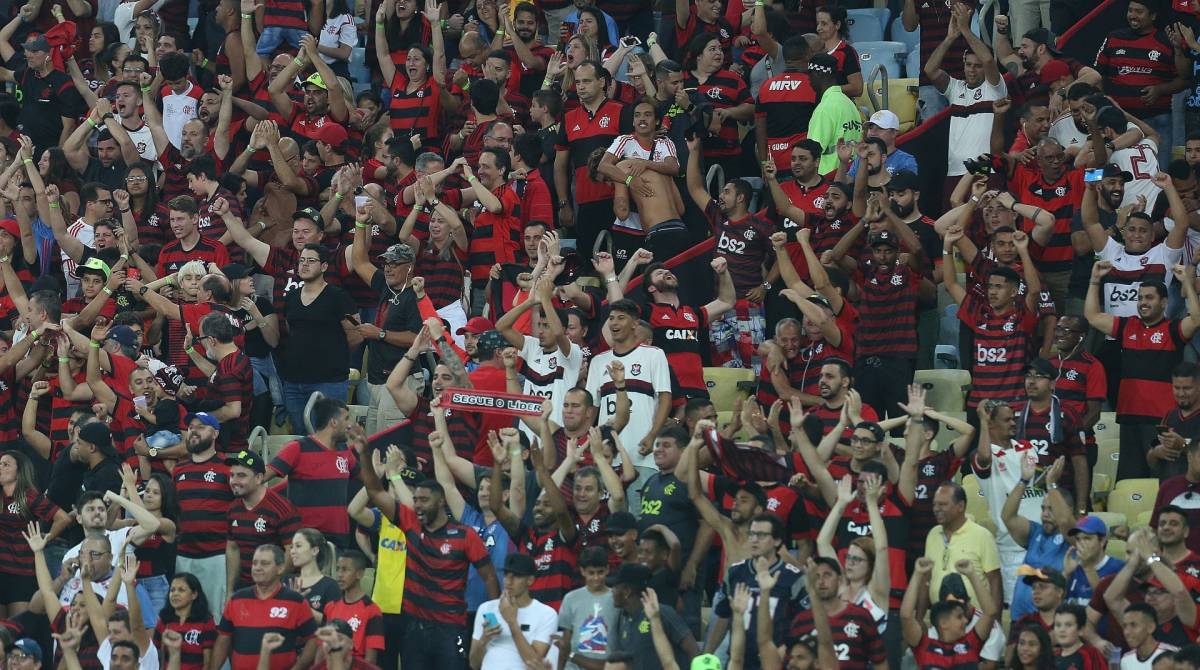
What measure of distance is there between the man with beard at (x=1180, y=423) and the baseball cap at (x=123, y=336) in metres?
7.00

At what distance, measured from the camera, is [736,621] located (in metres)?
13.1

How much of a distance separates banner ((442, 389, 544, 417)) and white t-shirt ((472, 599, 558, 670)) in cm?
122

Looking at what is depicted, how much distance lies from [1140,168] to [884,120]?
187 centimetres

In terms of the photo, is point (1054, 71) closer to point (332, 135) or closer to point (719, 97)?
point (719, 97)

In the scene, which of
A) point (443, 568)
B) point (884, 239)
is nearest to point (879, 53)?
point (884, 239)

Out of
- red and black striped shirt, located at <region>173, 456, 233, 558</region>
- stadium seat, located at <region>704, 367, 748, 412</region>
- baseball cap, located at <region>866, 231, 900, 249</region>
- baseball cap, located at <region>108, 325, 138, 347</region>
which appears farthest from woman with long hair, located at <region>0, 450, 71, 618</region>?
baseball cap, located at <region>866, 231, 900, 249</region>

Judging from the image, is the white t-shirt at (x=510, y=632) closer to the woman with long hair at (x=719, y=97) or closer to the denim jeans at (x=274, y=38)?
the woman with long hair at (x=719, y=97)

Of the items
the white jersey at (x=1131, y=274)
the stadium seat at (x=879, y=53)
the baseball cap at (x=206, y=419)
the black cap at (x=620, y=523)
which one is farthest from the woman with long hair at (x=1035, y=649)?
the stadium seat at (x=879, y=53)

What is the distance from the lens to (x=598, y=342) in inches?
624

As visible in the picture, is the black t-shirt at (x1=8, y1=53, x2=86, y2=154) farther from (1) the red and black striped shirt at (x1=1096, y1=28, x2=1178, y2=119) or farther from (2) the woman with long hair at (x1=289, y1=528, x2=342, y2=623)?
(1) the red and black striped shirt at (x1=1096, y1=28, x2=1178, y2=119)

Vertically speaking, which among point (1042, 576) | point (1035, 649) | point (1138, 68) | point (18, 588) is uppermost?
point (1138, 68)

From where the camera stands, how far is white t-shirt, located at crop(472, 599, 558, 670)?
44.2ft

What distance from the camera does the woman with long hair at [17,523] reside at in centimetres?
1546

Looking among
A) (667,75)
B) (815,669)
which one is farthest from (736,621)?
(667,75)
